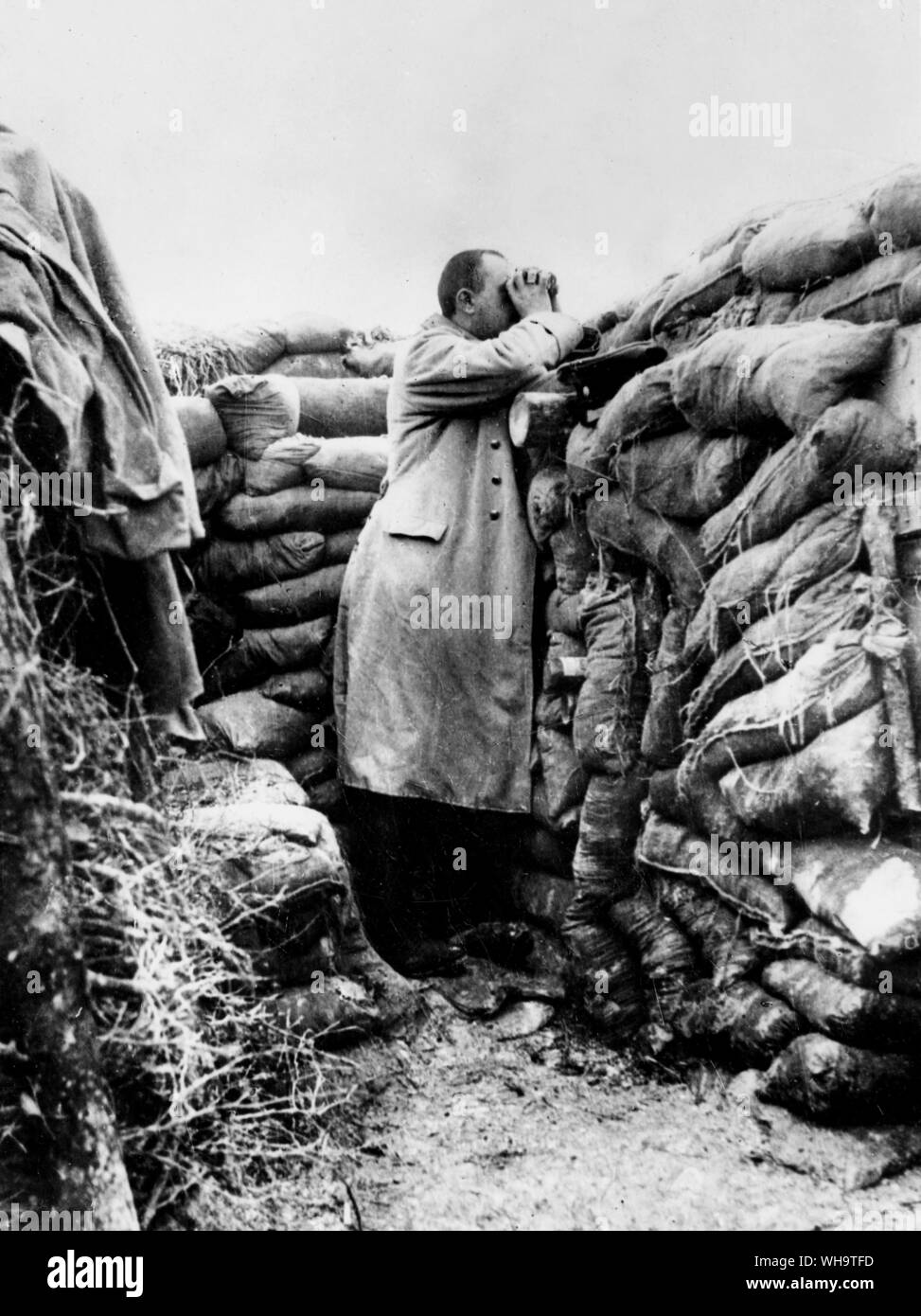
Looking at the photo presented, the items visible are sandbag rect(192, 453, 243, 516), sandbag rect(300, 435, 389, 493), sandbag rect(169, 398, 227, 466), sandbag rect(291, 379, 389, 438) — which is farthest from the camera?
sandbag rect(291, 379, 389, 438)

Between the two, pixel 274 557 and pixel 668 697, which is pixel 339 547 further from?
pixel 668 697

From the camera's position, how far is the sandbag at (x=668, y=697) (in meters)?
3.34

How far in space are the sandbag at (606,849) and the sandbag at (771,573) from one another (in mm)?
544

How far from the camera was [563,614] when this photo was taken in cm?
386

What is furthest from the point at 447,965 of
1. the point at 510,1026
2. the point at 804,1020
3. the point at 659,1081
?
the point at 804,1020

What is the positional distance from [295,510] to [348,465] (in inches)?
10.8

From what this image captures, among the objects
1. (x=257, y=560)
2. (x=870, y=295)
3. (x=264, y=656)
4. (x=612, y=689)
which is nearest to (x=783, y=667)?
(x=612, y=689)

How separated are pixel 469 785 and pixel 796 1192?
5.67ft

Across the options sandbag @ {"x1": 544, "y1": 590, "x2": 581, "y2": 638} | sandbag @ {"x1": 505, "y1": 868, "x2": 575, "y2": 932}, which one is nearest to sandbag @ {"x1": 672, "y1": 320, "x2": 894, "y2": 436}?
sandbag @ {"x1": 544, "y1": 590, "x2": 581, "y2": 638}

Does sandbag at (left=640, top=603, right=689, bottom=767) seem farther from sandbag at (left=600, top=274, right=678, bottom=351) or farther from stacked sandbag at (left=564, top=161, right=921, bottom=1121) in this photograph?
sandbag at (left=600, top=274, right=678, bottom=351)

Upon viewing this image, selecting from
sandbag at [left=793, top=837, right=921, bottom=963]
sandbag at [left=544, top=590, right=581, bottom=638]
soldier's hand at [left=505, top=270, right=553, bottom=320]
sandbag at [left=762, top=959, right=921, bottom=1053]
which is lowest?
sandbag at [left=762, top=959, right=921, bottom=1053]

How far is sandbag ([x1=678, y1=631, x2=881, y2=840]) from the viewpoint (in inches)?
107

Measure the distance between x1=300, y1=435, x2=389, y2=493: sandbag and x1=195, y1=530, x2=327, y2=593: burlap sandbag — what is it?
0.79 feet

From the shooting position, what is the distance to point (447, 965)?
3.88 m
